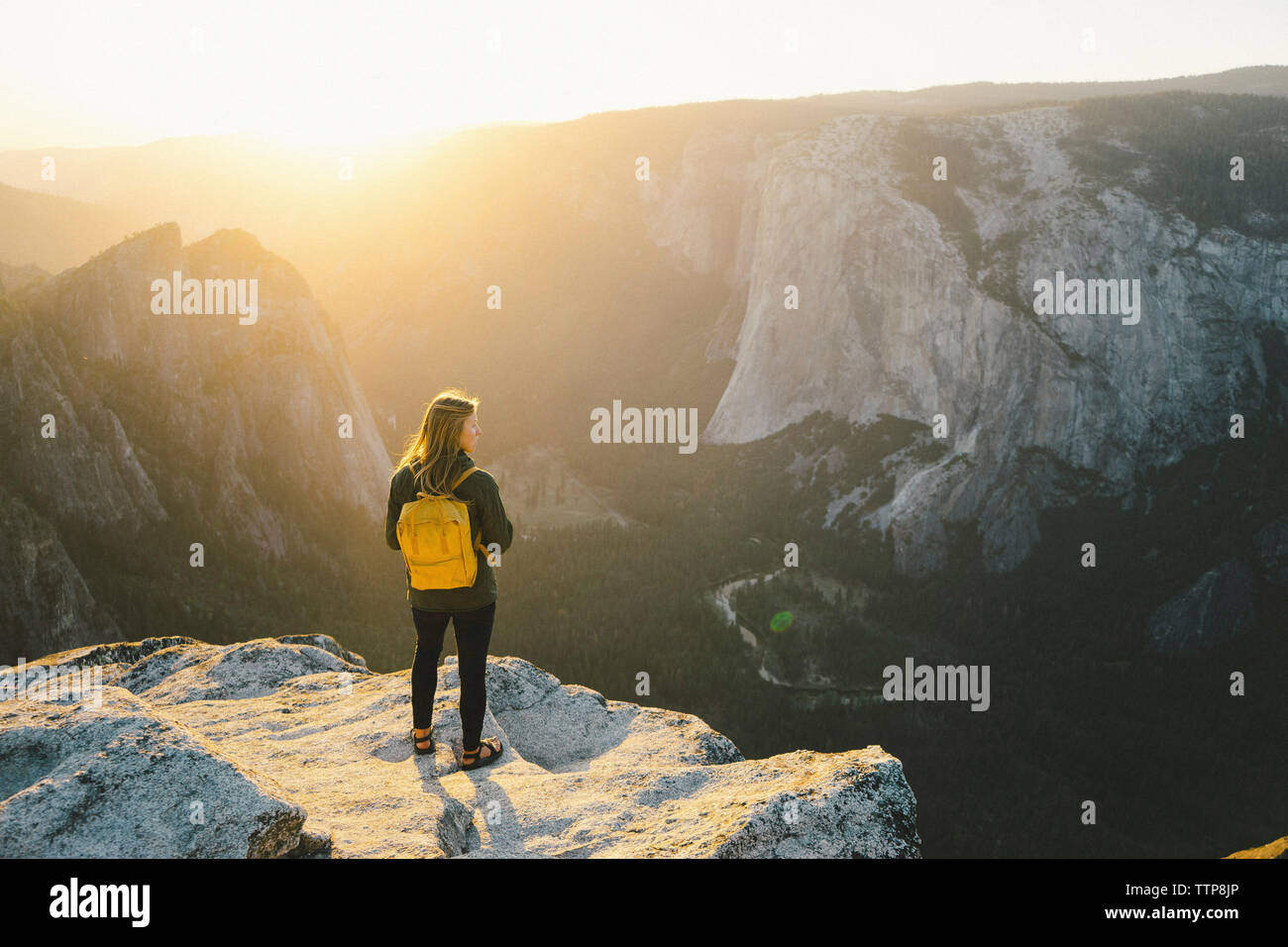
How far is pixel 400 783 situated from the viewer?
207 inches

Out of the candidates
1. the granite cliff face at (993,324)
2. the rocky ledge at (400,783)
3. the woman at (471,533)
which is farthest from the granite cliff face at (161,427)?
the granite cliff face at (993,324)

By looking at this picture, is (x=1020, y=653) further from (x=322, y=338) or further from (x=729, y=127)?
(x=729, y=127)

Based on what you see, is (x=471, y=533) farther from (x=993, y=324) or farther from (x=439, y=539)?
(x=993, y=324)

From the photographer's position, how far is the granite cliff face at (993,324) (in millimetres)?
30828

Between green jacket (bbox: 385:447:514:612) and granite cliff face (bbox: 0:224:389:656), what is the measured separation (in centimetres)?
1393

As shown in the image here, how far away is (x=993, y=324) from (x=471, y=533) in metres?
34.4

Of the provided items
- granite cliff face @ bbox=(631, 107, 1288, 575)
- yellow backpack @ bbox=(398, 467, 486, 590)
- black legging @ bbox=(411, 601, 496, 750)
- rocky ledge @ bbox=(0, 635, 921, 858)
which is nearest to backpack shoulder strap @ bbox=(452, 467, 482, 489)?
yellow backpack @ bbox=(398, 467, 486, 590)

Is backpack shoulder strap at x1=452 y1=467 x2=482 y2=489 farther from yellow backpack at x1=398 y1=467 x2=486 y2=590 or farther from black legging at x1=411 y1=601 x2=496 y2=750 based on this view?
black legging at x1=411 y1=601 x2=496 y2=750

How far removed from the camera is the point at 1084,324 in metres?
33.3

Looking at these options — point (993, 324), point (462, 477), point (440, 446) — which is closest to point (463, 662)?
point (462, 477)

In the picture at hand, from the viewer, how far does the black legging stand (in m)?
5.66

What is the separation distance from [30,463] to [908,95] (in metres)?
114

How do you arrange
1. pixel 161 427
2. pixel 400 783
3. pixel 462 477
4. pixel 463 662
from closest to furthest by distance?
pixel 400 783
pixel 462 477
pixel 463 662
pixel 161 427

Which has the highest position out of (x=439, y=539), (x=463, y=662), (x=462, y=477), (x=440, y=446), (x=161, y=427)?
(x=161, y=427)
